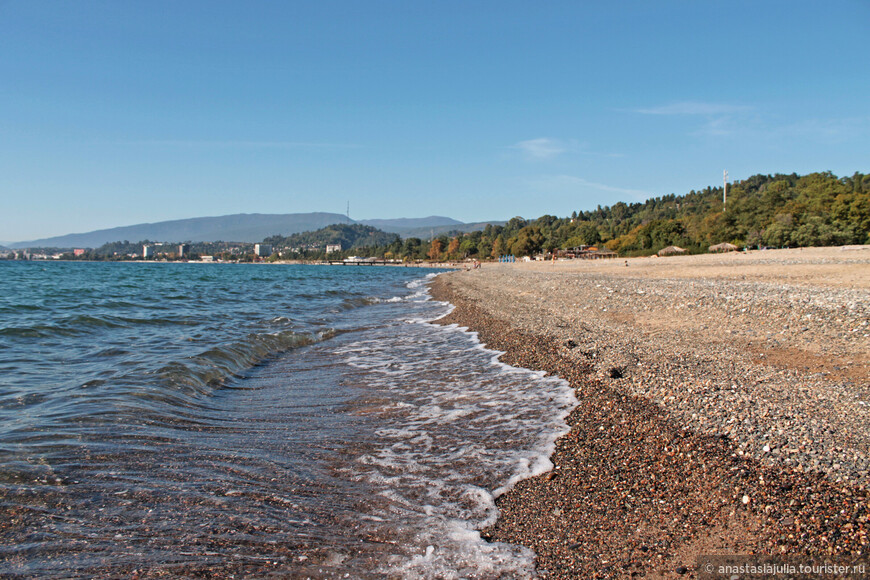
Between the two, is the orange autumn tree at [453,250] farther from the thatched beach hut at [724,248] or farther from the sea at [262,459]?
the sea at [262,459]

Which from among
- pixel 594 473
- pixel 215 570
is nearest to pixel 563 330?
pixel 594 473

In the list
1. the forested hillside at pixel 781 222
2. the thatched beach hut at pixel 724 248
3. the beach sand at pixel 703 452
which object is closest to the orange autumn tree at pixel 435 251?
the forested hillside at pixel 781 222

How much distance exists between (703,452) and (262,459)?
13.7 feet

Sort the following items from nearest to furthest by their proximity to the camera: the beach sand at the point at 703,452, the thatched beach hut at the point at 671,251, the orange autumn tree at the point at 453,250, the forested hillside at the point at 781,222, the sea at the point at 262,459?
the beach sand at the point at 703,452
the sea at the point at 262,459
the forested hillside at the point at 781,222
the thatched beach hut at the point at 671,251
the orange autumn tree at the point at 453,250

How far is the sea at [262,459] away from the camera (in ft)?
10.4

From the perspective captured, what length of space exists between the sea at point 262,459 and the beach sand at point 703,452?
0.42 m

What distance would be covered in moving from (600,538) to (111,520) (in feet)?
11.9

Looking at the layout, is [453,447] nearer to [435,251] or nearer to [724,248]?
[724,248]

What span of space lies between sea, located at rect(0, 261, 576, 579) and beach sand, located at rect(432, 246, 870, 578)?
420 millimetres

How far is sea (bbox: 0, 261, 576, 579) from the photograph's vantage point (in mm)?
3170

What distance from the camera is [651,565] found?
287cm

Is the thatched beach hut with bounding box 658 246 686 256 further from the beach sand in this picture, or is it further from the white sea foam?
the white sea foam

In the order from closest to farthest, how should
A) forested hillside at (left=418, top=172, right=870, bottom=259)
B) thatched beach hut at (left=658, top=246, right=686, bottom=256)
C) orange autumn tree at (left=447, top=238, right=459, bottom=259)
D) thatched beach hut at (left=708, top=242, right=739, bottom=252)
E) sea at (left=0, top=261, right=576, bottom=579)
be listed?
sea at (left=0, top=261, right=576, bottom=579), forested hillside at (left=418, top=172, right=870, bottom=259), thatched beach hut at (left=708, top=242, right=739, bottom=252), thatched beach hut at (left=658, top=246, right=686, bottom=256), orange autumn tree at (left=447, top=238, right=459, bottom=259)

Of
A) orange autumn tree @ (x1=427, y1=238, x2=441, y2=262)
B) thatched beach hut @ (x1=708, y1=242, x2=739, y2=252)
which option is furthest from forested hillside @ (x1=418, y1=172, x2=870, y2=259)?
orange autumn tree @ (x1=427, y1=238, x2=441, y2=262)
